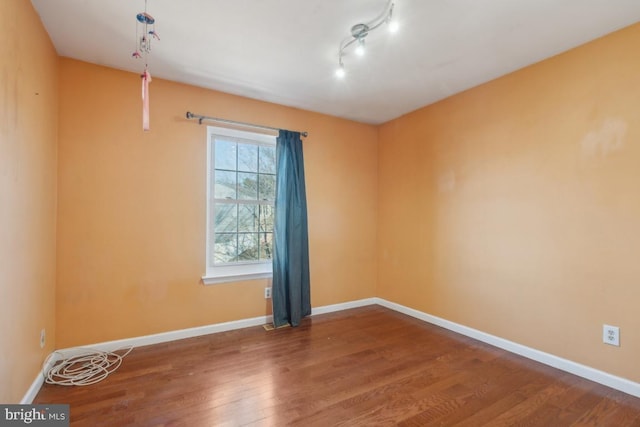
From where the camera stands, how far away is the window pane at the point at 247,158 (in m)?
3.21

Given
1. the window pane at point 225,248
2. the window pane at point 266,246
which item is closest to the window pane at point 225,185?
the window pane at point 225,248

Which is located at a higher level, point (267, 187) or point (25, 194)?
point (267, 187)

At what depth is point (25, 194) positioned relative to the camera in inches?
69.7

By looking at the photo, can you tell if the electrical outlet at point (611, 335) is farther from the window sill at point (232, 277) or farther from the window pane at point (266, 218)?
the window pane at point (266, 218)

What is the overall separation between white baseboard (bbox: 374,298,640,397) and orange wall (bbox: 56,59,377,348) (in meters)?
2.04

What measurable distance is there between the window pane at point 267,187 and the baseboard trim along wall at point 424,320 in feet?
4.47

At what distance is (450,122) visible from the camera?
312cm

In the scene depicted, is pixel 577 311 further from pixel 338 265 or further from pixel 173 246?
pixel 173 246

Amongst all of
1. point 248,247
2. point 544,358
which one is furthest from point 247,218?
point 544,358

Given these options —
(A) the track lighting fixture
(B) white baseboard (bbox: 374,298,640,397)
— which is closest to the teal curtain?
(A) the track lighting fixture

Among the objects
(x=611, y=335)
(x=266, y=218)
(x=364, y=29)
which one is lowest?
(x=611, y=335)

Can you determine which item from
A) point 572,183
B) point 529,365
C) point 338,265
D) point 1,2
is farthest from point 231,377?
point 572,183

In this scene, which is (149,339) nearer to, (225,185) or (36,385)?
(36,385)

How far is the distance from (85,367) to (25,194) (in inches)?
54.9
